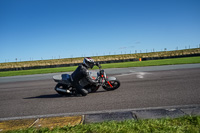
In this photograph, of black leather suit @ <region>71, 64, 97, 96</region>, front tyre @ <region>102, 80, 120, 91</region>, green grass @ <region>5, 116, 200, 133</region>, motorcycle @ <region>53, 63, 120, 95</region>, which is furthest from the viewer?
front tyre @ <region>102, 80, 120, 91</region>

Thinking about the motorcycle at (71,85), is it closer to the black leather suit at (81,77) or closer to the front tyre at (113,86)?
the front tyre at (113,86)

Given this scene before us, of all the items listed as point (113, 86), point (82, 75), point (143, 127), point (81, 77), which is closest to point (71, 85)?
point (81, 77)

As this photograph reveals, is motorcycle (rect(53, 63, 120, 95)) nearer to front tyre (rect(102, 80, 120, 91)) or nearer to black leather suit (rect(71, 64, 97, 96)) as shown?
front tyre (rect(102, 80, 120, 91))

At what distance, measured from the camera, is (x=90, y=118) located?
3.48m

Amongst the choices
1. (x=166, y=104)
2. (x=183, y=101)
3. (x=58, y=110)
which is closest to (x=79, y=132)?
(x=58, y=110)

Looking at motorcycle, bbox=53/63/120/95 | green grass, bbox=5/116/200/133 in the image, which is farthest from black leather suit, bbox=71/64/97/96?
green grass, bbox=5/116/200/133

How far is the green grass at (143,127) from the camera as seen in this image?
256 centimetres

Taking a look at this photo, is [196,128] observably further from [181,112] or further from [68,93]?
[68,93]

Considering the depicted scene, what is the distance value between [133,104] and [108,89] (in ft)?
8.18

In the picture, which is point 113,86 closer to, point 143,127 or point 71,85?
point 71,85

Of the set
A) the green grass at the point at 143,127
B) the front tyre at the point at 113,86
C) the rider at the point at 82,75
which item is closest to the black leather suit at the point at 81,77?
the rider at the point at 82,75

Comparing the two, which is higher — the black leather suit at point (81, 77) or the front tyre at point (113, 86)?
the black leather suit at point (81, 77)

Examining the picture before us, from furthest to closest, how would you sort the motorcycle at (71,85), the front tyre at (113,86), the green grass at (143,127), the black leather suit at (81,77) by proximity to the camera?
the front tyre at (113,86) → the motorcycle at (71,85) → the black leather suit at (81,77) → the green grass at (143,127)

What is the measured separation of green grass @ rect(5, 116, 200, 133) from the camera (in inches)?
101
